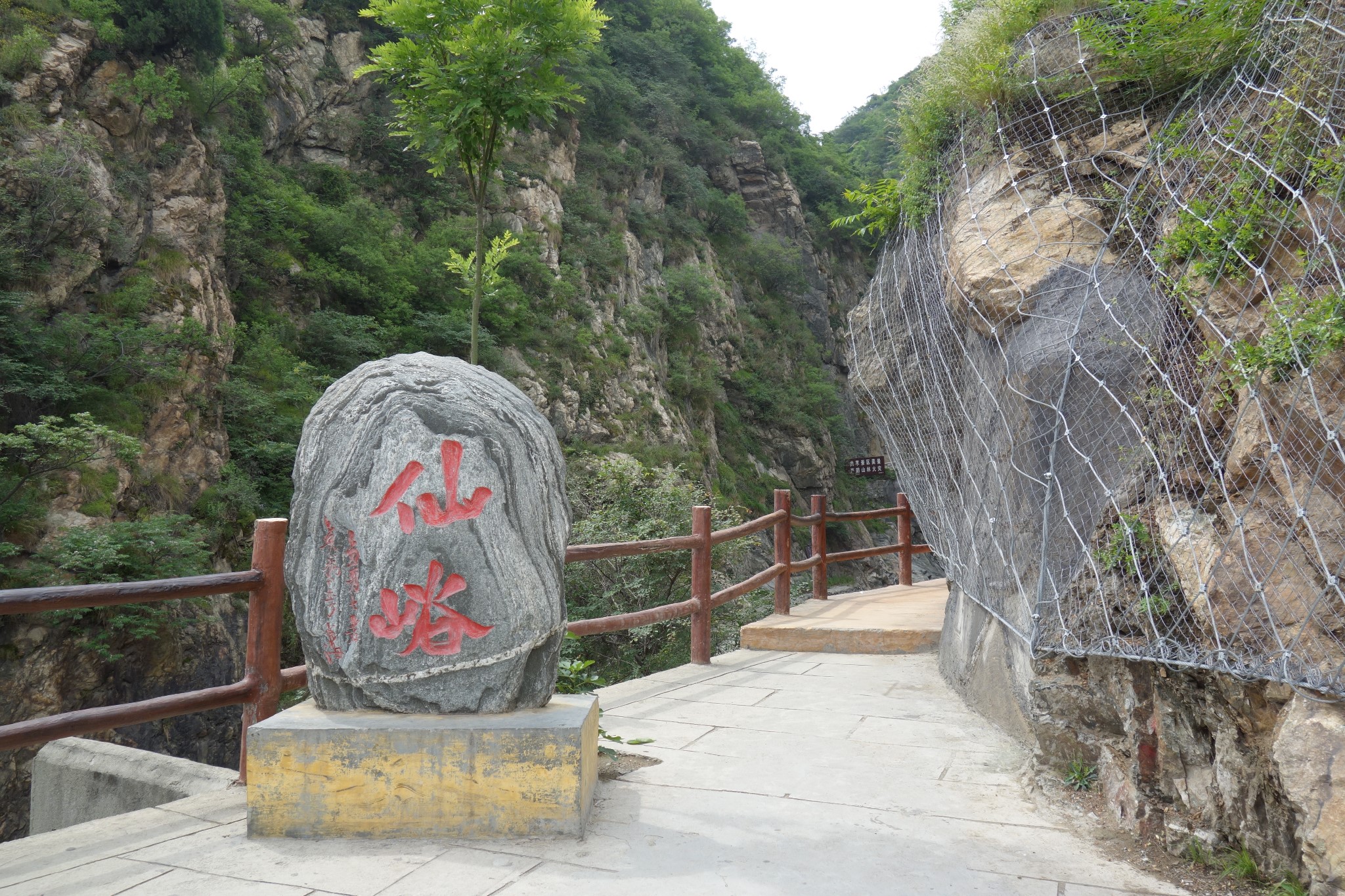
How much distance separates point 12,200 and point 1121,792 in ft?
37.1

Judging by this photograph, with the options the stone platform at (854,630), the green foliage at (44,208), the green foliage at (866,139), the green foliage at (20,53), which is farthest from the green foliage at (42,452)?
the green foliage at (866,139)

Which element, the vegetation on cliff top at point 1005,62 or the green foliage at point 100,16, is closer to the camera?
the vegetation on cliff top at point 1005,62

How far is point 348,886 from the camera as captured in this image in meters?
2.00

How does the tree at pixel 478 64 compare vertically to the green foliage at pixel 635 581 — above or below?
above

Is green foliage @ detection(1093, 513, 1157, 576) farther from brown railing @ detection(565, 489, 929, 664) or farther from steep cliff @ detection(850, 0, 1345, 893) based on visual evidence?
brown railing @ detection(565, 489, 929, 664)

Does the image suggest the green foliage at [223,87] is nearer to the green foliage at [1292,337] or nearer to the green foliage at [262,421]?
the green foliage at [262,421]

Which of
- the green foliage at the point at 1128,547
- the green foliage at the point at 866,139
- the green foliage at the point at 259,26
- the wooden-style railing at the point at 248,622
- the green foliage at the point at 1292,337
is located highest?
the green foliage at the point at 866,139

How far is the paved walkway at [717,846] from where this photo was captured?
2035 millimetres

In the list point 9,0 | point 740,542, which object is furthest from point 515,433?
point 9,0

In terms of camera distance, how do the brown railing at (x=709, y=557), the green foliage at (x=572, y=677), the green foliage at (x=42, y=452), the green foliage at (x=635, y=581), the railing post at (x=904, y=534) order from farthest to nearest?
1. the green foliage at (x=42, y=452)
2. the railing post at (x=904, y=534)
3. the green foliage at (x=635, y=581)
4. the brown railing at (x=709, y=557)
5. the green foliage at (x=572, y=677)

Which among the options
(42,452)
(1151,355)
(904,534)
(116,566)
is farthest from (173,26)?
(1151,355)

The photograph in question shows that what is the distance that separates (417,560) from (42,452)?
25.9ft

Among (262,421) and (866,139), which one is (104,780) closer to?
(262,421)

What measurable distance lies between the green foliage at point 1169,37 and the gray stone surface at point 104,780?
161 inches
